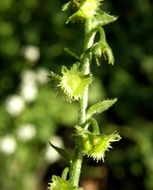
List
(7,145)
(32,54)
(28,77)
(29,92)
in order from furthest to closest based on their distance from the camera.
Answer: (32,54), (28,77), (29,92), (7,145)

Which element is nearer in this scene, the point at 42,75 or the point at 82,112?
the point at 82,112

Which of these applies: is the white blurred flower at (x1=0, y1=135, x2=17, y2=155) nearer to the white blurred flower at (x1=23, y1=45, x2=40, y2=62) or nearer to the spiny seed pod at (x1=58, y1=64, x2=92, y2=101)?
the white blurred flower at (x1=23, y1=45, x2=40, y2=62)

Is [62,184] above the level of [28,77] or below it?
below

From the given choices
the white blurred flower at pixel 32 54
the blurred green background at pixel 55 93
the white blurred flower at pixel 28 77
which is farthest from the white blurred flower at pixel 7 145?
the white blurred flower at pixel 32 54

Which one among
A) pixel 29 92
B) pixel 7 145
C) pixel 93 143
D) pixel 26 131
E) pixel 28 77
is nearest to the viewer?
pixel 93 143

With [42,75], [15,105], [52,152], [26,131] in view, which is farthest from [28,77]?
[52,152]

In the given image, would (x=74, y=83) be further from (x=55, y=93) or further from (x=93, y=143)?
(x=55, y=93)

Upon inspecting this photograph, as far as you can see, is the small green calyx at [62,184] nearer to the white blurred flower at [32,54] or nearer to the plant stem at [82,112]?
the plant stem at [82,112]

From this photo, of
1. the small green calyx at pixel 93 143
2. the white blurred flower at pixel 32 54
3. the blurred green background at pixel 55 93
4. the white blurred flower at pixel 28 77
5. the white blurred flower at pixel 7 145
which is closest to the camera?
the small green calyx at pixel 93 143
